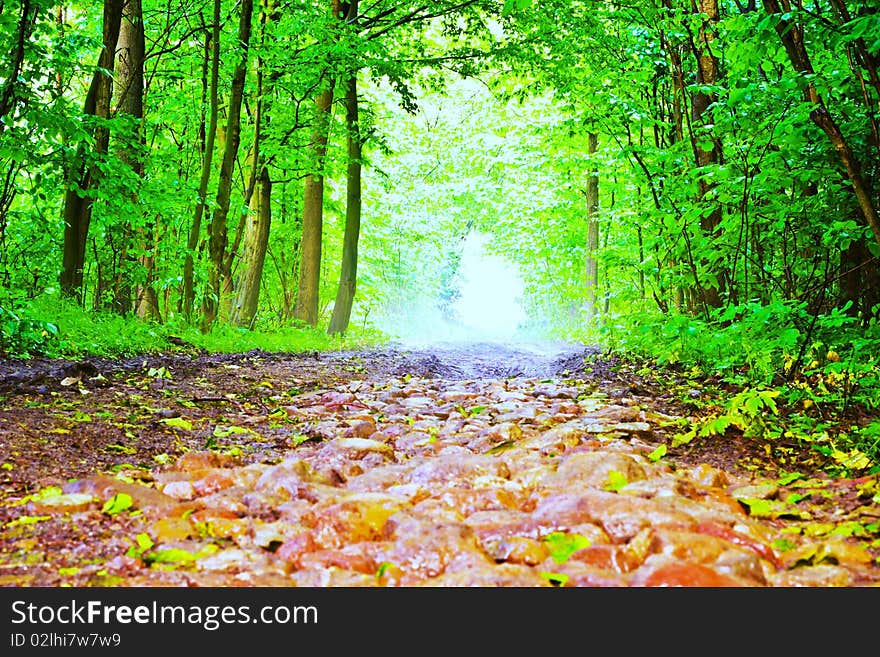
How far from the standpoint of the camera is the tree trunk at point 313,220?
Result: 12859 millimetres

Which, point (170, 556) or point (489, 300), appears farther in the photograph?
point (489, 300)

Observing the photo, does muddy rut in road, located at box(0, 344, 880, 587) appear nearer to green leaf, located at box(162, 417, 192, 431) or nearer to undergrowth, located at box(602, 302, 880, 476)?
green leaf, located at box(162, 417, 192, 431)

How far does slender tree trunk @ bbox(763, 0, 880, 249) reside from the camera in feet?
10.9

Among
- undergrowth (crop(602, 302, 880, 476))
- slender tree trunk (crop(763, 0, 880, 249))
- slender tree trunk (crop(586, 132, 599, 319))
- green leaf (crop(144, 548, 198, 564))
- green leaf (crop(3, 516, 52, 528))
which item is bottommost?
green leaf (crop(144, 548, 198, 564))

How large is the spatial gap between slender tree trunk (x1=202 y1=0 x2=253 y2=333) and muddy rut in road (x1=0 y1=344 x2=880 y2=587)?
5641 mm

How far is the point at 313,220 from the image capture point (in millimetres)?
13977

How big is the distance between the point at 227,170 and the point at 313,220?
399 centimetres

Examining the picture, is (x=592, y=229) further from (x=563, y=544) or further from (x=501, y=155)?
(x=563, y=544)

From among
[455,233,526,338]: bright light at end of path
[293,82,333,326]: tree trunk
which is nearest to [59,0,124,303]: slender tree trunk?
[293,82,333,326]: tree trunk

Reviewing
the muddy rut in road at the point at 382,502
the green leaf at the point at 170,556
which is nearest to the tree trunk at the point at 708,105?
the muddy rut in road at the point at 382,502

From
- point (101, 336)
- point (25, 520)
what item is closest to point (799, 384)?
point (25, 520)

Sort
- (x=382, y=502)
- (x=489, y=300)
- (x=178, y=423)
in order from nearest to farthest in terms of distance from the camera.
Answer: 1. (x=382, y=502)
2. (x=178, y=423)
3. (x=489, y=300)

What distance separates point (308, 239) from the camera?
14.0 metres
